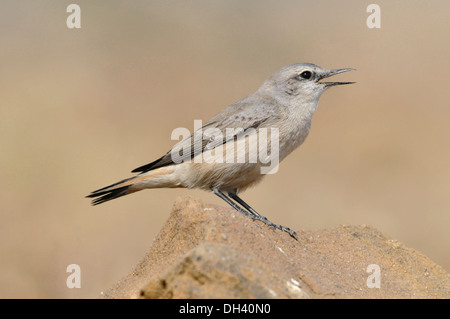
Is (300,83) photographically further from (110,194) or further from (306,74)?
(110,194)

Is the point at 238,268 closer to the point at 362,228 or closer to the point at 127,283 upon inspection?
the point at 127,283

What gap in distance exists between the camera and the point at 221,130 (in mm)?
7566

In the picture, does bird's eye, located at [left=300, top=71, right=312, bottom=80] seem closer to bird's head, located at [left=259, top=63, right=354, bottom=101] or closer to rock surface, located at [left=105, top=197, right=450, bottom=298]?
Answer: bird's head, located at [left=259, top=63, right=354, bottom=101]

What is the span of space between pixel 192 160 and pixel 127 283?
205 cm

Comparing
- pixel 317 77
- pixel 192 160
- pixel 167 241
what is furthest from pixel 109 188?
pixel 317 77

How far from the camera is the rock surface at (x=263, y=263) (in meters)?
4.21

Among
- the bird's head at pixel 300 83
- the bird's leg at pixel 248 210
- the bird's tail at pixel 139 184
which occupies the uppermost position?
the bird's head at pixel 300 83

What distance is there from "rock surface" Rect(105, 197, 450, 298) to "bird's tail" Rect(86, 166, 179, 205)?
1.57 meters

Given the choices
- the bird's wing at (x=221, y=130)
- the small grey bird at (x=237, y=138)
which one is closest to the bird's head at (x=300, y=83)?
the small grey bird at (x=237, y=138)

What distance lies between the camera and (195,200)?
5.83m

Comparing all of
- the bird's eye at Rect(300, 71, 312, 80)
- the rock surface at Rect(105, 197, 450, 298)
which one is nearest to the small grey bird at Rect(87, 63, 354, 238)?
the bird's eye at Rect(300, 71, 312, 80)

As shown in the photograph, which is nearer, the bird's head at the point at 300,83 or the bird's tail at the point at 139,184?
the bird's tail at the point at 139,184

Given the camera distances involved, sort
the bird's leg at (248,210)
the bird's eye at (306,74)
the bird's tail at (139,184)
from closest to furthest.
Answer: the bird's leg at (248,210) → the bird's tail at (139,184) → the bird's eye at (306,74)

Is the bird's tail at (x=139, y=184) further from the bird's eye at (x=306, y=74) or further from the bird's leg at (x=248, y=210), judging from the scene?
the bird's eye at (x=306, y=74)
